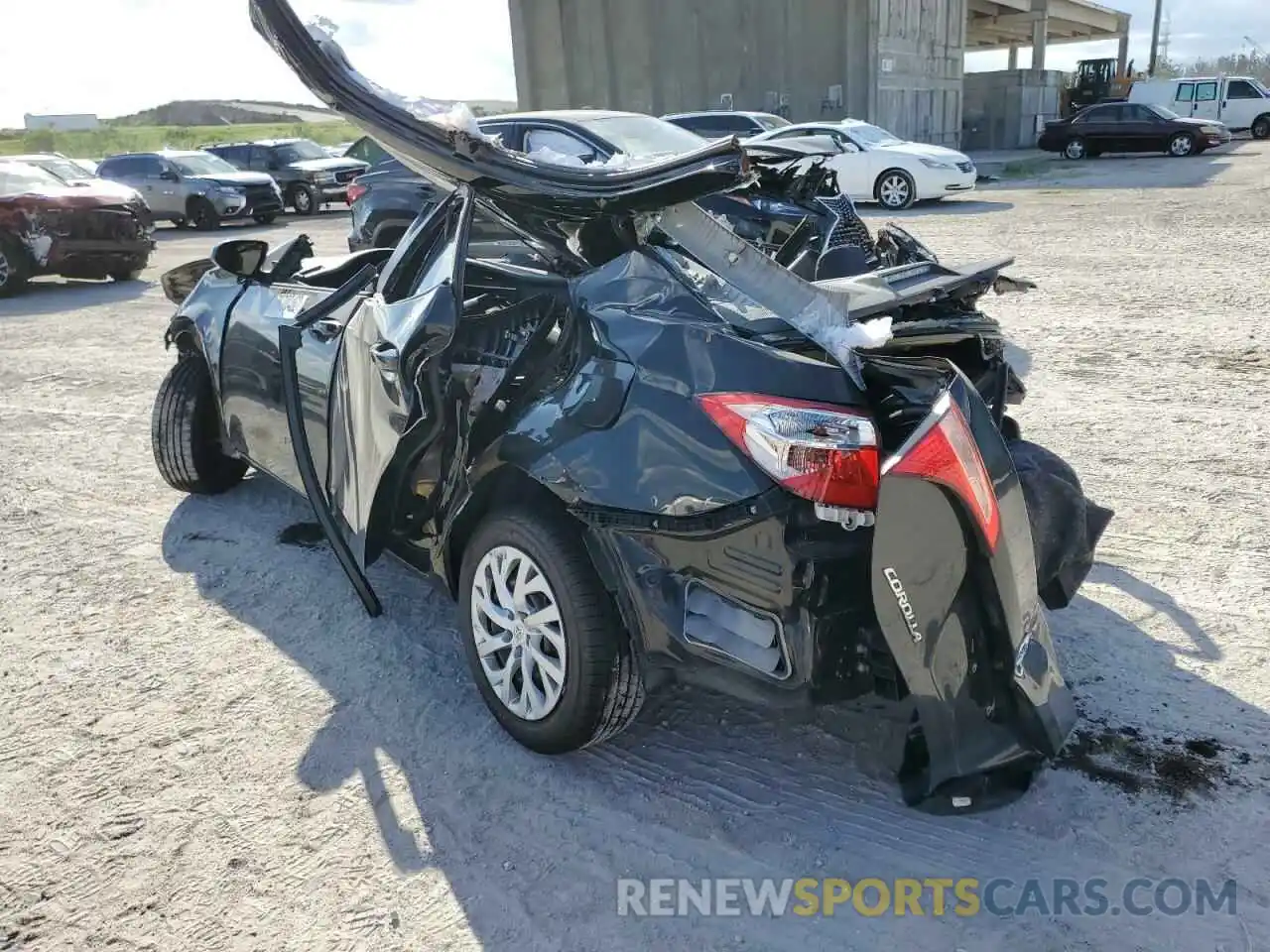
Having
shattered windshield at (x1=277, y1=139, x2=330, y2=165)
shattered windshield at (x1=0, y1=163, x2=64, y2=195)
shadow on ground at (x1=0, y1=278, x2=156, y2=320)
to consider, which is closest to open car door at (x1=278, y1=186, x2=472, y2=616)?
shadow on ground at (x1=0, y1=278, x2=156, y2=320)

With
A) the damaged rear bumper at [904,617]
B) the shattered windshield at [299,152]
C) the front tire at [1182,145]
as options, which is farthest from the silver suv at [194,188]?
the front tire at [1182,145]

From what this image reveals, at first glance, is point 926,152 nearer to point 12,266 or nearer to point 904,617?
point 12,266

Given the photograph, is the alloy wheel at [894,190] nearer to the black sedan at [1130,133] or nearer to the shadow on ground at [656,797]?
the black sedan at [1130,133]

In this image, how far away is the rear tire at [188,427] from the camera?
5125 millimetres

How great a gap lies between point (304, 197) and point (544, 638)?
22.7 metres

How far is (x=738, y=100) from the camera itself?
102 feet

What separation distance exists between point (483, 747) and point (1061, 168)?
87.6 feet

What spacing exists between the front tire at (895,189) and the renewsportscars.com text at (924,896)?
16.7 meters

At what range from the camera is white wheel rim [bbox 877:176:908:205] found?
1781 centimetres

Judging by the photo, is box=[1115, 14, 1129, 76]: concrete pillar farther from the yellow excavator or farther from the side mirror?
the side mirror

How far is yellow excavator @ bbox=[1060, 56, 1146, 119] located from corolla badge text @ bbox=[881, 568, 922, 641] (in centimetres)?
4372

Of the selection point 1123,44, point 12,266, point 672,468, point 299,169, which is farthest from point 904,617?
point 1123,44

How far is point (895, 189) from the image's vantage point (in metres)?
17.9

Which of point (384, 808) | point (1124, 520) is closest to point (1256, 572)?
point (1124, 520)
